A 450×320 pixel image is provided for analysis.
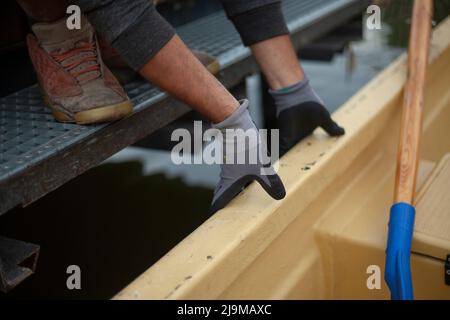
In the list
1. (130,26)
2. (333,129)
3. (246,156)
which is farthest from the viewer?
(333,129)

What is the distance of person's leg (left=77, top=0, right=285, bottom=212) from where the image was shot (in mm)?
1315

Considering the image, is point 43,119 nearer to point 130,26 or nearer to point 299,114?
point 130,26

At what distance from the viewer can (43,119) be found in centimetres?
173

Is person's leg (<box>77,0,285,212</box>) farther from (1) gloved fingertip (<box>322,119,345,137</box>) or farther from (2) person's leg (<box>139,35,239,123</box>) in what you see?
(1) gloved fingertip (<box>322,119,345,137</box>)

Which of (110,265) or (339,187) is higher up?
(339,187)

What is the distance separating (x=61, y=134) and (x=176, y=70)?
16.1 inches

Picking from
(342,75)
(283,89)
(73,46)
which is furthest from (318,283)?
(342,75)

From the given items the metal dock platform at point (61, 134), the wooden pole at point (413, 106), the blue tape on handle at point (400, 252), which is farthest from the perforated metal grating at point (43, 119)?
the blue tape on handle at point (400, 252)

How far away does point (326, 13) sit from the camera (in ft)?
9.59

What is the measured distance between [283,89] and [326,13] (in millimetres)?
1253

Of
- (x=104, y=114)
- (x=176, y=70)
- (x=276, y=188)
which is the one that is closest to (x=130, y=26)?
(x=176, y=70)

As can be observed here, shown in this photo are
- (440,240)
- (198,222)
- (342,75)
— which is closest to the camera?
(440,240)

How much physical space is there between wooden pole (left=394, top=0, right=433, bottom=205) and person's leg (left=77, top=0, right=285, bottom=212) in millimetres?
453
